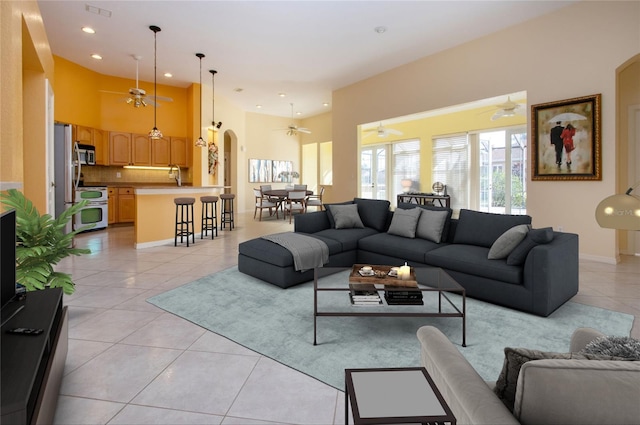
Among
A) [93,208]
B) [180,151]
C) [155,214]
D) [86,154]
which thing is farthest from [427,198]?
[86,154]

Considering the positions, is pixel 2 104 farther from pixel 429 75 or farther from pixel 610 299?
pixel 429 75

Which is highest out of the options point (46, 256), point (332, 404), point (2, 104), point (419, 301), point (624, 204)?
point (2, 104)

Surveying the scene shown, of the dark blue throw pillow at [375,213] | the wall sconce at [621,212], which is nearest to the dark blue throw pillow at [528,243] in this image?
the wall sconce at [621,212]

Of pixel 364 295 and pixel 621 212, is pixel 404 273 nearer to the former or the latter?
pixel 364 295

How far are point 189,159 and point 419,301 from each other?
25.2 ft

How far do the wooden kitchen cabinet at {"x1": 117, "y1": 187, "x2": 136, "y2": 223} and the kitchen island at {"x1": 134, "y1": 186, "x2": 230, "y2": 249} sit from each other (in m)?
2.42

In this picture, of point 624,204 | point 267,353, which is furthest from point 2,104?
point 624,204

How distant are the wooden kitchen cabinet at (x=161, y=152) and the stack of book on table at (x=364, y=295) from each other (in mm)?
7444

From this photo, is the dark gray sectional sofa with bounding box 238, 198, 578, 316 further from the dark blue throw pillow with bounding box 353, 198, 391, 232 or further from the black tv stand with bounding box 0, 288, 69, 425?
the black tv stand with bounding box 0, 288, 69, 425

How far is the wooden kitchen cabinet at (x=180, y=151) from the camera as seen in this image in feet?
28.2

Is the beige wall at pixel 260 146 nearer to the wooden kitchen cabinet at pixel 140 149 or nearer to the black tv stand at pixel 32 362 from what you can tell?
the wooden kitchen cabinet at pixel 140 149

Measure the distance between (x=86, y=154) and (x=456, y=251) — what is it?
763 centimetres

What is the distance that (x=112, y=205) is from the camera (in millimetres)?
7902

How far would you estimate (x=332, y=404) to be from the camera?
1.74 metres
